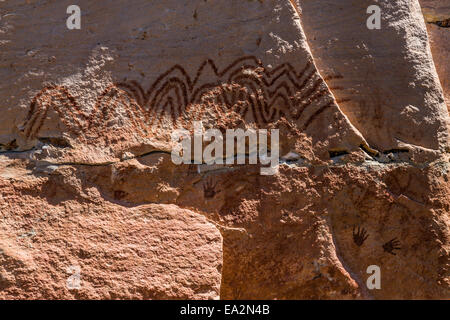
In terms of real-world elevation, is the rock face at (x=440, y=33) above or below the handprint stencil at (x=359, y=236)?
above

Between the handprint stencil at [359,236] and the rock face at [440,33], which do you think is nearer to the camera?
the handprint stencil at [359,236]

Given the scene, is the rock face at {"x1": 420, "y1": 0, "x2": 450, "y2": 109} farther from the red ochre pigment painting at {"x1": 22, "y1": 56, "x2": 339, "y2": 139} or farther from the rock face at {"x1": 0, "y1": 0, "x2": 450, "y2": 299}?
the red ochre pigment painting at {"x1": 22, "y1": 56, "x2": 339, "y2": 139}

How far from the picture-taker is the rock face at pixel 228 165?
221cm

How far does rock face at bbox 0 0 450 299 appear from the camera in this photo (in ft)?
7.26

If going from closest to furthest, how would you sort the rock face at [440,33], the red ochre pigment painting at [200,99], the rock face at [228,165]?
the rock face at [228,165] → the red ochre pigment painting at [200,99] → the rock face at [440,33]

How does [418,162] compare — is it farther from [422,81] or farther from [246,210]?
[246,210]

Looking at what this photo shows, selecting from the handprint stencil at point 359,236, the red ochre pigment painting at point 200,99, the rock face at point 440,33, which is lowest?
the handprint stencil at point 359,236

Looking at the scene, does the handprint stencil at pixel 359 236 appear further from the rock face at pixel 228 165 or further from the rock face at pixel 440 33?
the rock face at pixel 440 33

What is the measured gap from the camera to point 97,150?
7.54ft

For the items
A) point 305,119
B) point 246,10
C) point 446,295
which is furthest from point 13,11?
point 446,295

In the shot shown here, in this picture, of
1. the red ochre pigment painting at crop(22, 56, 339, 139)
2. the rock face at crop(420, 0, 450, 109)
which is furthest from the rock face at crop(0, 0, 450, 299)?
the rock face at crop(420, 0, 450, 109)

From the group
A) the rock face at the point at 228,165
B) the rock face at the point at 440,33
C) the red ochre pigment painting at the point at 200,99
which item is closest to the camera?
the rock face at the point at 228,165

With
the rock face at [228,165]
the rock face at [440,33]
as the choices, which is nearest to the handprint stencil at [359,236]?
the rock face at [228,165]

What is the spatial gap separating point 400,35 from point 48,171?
5.78 feet
